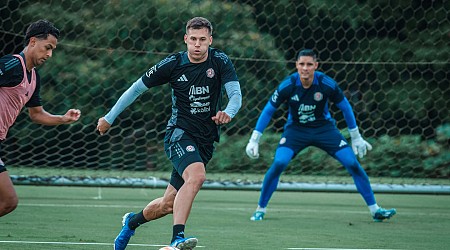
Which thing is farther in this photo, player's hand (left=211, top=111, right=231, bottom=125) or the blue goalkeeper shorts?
the blue goalkeeper shorts

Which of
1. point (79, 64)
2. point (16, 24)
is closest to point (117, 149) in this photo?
point (79, 64)

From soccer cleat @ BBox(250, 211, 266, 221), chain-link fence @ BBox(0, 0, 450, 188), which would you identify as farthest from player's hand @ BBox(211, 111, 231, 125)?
chain-link fence @ BBox(0, 0, 450, 188)

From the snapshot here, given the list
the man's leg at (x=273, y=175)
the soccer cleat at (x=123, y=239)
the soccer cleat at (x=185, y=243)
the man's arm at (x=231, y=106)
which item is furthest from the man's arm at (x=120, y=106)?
the man's leg at (x=273, y=175)

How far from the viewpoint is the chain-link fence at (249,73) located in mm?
15195

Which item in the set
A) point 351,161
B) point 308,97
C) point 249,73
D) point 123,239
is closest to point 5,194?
point 123,239

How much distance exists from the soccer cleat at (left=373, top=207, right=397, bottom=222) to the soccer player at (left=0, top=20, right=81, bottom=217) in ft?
14.4

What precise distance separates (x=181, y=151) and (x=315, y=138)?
4.12 metres

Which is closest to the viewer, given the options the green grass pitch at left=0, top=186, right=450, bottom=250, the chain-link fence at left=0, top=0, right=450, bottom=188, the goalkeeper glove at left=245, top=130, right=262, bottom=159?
the green grass pitch at left=0, top=186, right=450, bottom=250

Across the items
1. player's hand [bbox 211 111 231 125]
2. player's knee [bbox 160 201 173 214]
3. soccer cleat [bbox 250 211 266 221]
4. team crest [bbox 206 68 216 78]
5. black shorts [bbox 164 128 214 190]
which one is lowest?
soccer cleat [bbox 250 211 266 221]

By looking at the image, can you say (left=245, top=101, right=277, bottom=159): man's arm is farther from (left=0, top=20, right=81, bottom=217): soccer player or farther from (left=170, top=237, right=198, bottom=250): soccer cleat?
(left=170, top=237, right=198, bottom=250): soccer cleat

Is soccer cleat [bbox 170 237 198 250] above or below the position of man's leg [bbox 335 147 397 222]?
above

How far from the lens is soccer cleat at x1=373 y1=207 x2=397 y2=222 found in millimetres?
10398

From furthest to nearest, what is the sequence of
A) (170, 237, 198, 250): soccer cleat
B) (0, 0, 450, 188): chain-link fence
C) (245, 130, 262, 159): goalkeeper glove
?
(0, 0, 450, 188): chain-link fence, (245, 130, 262, 159): goalkeeper glove, (170, 237, 198, 250): soccer cleat

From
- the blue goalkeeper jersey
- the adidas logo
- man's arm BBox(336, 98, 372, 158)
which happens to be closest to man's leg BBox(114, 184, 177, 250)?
the adidas logo
